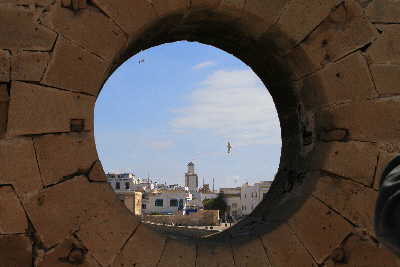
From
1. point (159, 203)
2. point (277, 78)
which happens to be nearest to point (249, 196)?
point (159, 203)

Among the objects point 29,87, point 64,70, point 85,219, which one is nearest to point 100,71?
point 64,70

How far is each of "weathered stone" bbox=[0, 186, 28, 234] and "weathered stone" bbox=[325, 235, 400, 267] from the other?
2022 mm

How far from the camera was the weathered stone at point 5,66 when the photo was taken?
11.0 ft

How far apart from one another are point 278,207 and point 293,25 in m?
1.36

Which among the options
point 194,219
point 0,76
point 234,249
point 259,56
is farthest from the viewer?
point 194,219

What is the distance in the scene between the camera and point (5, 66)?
11.0 feet

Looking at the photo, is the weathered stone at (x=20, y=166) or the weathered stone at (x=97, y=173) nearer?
the weathered stone at (x=20, y=166)

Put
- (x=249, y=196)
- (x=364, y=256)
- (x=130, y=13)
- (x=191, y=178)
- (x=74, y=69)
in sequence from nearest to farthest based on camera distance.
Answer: (x=74, y=69) → (x=130, y=13) → (x=364, y=256) → (x=249, y=196) → (x=191, y=178)

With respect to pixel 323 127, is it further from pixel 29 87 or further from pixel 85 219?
pixel 29 87

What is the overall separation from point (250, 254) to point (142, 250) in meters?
0.73

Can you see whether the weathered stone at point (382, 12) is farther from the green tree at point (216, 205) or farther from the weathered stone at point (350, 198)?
the green tree at point (216, 205)

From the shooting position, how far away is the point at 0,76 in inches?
131

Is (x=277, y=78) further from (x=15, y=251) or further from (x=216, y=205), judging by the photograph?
(x=216, y=205)

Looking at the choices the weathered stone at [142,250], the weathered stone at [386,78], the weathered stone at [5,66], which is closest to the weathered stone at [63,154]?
the weathered stone at [5,66]
